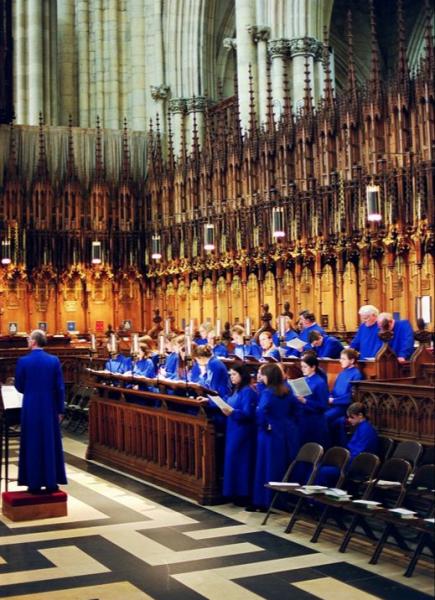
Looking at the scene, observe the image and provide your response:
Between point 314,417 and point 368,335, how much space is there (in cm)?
342

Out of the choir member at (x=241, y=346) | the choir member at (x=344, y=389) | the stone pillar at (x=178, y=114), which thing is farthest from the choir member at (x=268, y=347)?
the stone pillar at (x=178, y=114)

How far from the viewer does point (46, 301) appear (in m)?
25.4

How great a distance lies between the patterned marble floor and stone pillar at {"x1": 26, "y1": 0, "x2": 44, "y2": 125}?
23.7m

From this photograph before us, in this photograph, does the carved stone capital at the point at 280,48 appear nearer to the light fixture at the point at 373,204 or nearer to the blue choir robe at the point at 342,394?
the light fixture at the point at 373,204

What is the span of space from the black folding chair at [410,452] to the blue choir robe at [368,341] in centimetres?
437

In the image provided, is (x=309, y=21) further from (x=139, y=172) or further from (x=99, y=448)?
→ (x=99, y=448)

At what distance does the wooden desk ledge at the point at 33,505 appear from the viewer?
949 cm

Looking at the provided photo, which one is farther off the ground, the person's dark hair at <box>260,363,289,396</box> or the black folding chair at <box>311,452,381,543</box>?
the person's dark hair at <box>260,363,289,396</box>

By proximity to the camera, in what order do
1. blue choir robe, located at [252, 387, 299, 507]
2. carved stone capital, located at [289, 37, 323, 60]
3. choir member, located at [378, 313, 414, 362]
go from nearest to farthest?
blue choir robe, located at [252, 387, 299, 507], choir member, located at [378, 313, 414, 362], carved stone capital, located at [289, 37, 323, 60]

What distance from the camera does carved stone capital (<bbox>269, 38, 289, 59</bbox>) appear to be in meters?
22.6

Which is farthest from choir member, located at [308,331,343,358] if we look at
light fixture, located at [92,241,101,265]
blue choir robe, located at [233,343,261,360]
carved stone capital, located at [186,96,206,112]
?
carved stone capital, located at [186,96,206,112]

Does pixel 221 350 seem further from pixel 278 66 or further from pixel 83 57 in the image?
pixel 83 57

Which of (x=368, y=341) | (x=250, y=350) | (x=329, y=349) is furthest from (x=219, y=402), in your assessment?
(x=250, y=350)

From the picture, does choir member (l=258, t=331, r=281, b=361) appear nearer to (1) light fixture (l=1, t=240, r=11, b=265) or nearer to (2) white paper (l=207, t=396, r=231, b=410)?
(2) white paper (l=207, t=396, r=231, b=410)
